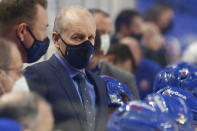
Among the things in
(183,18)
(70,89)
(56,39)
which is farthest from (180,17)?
(70,89)

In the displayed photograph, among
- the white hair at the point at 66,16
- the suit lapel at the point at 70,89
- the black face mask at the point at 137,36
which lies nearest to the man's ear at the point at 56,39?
the white hair at the point at 66,16

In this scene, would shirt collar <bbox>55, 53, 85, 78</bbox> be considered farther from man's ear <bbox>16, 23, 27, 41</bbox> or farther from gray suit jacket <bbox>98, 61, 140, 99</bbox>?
gray suit jacket <bbox>98, 61, 140, 99</bbox>

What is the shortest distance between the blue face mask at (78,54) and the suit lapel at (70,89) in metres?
0.10

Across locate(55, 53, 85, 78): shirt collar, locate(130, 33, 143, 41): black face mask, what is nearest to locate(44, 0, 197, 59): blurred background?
locate(130, 33, 143, 41): black face mask

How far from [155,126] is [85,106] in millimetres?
624

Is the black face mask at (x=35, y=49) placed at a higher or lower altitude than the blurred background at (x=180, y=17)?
higher

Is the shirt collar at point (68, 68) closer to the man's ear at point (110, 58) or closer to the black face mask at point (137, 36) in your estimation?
the man's ear at point (110, 58)

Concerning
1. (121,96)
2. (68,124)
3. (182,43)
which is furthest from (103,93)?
(182,43)

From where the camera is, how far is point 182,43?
813cm

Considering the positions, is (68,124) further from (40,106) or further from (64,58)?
(40,106)

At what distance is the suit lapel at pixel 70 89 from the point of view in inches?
117

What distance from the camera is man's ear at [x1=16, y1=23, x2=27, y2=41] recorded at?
3092 millimetres

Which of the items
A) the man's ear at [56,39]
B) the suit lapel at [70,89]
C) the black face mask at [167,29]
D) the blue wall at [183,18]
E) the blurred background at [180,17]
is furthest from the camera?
the blue wall at [183,18]

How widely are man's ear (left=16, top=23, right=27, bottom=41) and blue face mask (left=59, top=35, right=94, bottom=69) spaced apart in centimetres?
23
